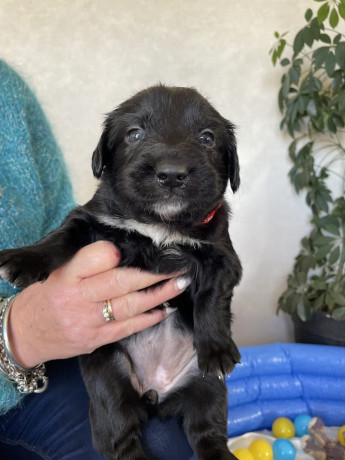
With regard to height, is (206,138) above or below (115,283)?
above

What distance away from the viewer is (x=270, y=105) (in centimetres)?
336

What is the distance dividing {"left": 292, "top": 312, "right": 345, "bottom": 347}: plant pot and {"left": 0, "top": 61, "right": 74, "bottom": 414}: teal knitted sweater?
188 centimetres

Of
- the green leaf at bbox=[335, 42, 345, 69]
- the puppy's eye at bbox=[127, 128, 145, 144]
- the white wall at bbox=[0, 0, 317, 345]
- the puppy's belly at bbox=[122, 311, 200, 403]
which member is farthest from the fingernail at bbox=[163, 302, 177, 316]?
the white wall at bbox=[0, 0, 317, 345]

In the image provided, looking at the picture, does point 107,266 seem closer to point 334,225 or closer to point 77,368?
point 77,368

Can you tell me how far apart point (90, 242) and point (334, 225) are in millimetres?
1949

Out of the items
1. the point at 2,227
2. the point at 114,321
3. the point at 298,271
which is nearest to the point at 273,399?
the point at 298,271

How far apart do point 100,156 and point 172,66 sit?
7.06ft

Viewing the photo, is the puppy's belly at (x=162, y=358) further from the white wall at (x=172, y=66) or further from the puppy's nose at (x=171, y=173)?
the white wall at (x=172, y=66)

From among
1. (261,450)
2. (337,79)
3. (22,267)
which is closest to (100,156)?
(22,267)

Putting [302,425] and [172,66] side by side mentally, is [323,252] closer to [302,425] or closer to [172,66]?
[302,425]

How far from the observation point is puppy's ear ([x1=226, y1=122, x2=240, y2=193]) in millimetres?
1402

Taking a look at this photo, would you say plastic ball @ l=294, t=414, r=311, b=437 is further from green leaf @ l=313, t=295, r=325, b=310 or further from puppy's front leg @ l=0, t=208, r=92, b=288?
puppy's front leg @ l=0, t=208, r=92, b=288

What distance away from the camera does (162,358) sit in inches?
54.2

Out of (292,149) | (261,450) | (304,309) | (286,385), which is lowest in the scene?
(261,450)
